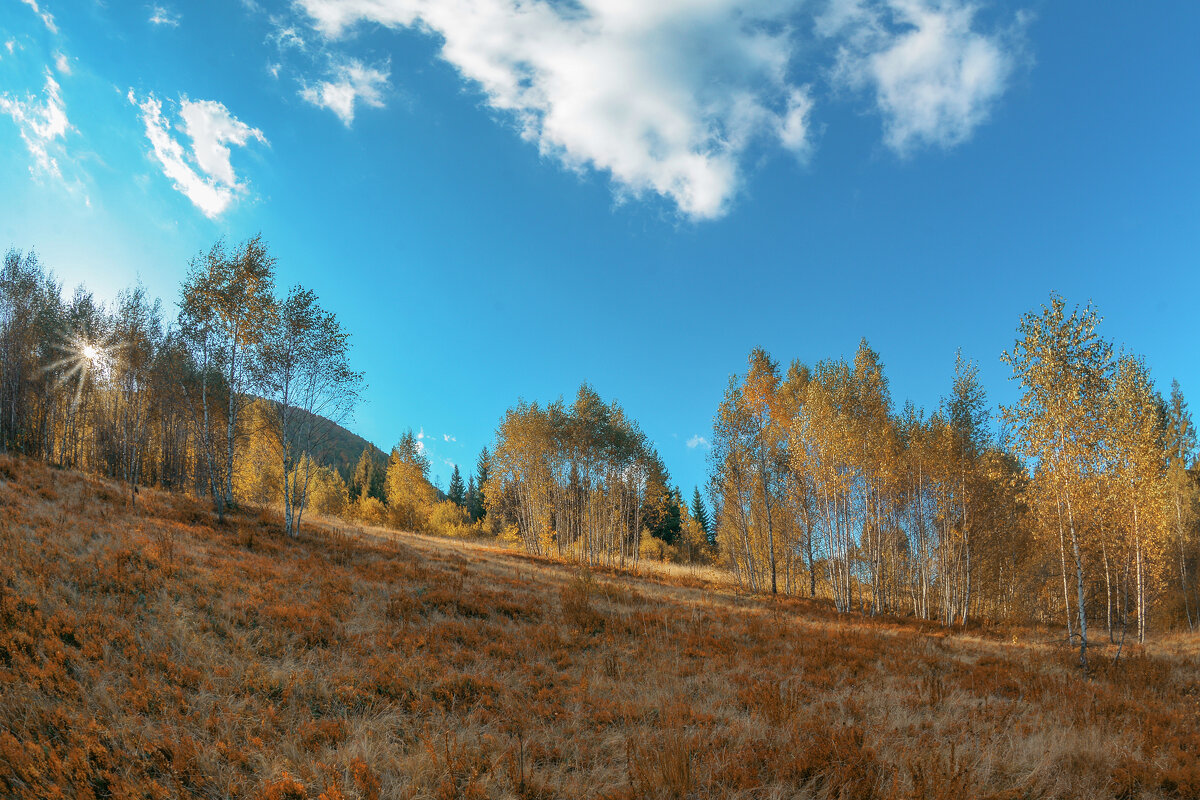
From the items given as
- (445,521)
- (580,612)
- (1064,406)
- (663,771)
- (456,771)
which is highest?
(1064,406)

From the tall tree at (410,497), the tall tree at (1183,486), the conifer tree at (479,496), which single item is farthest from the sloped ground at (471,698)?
the conifer tree at (479,496)

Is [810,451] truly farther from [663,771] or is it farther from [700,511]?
[700,511]

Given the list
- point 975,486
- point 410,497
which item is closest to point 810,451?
point 975,486

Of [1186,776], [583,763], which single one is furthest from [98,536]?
[1186,776]

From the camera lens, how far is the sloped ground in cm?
506

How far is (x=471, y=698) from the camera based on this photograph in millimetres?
7566

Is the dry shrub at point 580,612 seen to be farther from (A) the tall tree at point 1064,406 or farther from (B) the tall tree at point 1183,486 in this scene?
(B) the tall tree at point 1183,486

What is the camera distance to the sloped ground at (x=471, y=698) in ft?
16.6

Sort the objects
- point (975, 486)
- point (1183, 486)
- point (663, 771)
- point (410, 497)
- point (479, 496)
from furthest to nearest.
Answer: point (479, 496), point (410, 497), point (1183, 486), point (975, 486), point (663, 771)

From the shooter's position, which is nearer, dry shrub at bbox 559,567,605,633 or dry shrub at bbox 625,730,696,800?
dry shrub at bbox 625,730,696,800

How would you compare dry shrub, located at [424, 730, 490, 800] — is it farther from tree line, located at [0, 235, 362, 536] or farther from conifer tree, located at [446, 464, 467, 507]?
conifer tree, located at [446, 464, 467, 507]

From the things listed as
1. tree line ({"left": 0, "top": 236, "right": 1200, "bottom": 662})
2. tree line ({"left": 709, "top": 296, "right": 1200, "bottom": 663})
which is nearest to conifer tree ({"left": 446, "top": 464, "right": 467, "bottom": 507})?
tree line ({"left": 0, "top": 236, "right": 1200, "bottom": 662})

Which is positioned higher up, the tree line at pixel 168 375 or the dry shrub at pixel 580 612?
the tree line at pixel 168 375

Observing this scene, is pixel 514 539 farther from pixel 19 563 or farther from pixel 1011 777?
pixel 1011 777
